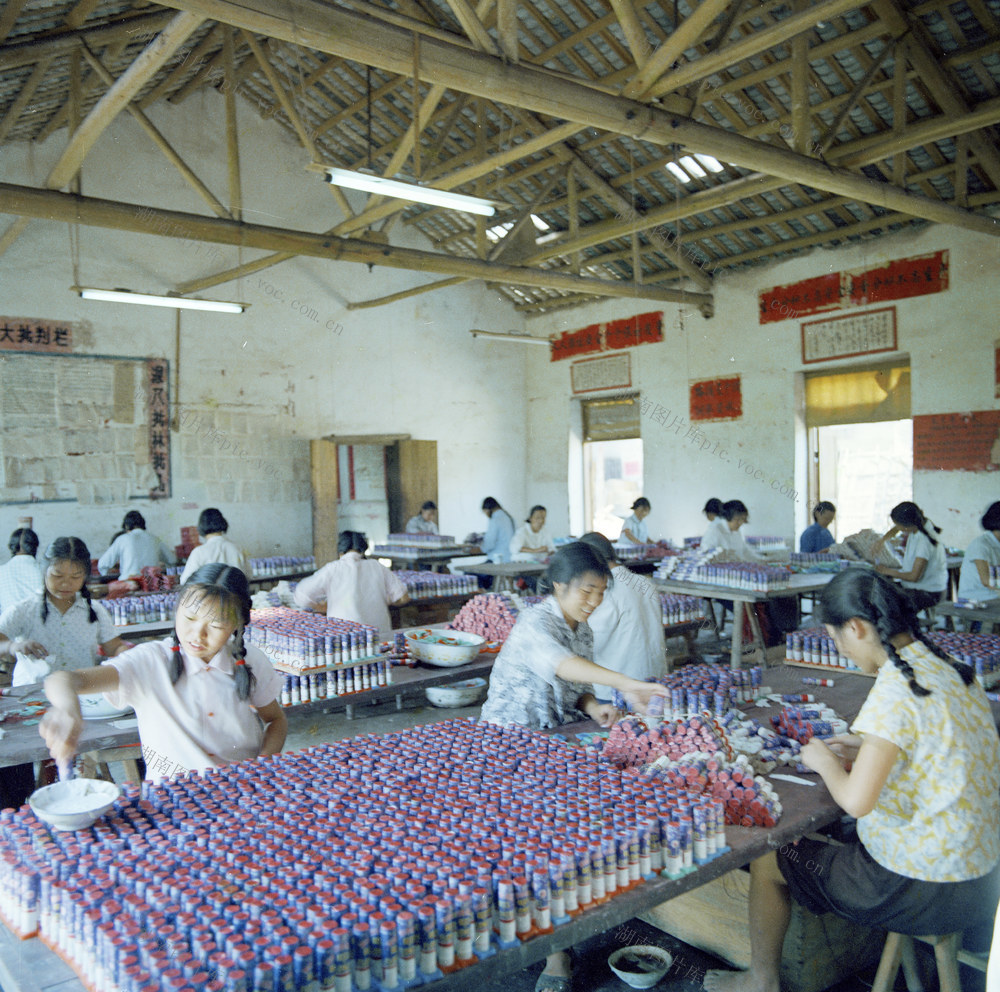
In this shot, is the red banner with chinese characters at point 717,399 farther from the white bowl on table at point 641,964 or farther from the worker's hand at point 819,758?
the worker's hand at point 819,758

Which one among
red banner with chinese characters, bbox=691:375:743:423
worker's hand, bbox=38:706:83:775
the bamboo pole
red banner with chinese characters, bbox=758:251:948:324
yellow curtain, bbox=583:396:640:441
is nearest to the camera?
worker's hand, bbox=38:706:83:775

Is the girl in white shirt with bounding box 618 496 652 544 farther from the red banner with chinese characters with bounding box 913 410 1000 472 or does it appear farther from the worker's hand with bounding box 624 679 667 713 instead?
the worker's hand with bounding box 624 679 667 713

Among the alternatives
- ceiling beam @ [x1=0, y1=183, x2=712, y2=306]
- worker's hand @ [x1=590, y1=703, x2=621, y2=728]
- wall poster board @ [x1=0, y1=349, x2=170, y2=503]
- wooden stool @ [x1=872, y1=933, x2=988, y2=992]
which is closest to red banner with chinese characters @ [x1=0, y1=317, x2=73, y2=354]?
wall poster board @ [x1=0, y1=349, x2=170, y2=503]

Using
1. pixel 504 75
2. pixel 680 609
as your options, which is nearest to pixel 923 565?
pixel 680 609

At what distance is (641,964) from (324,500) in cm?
949

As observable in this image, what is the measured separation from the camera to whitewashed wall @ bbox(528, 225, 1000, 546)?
9367 millimetres

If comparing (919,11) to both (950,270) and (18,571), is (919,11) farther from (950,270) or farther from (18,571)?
(18,571)

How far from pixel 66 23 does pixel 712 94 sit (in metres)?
5.68

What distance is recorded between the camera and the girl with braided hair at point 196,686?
8.57ft

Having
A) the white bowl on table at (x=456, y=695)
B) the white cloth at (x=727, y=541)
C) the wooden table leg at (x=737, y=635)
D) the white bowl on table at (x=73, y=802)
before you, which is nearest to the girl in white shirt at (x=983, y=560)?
the wooden table leg at (x=737, y=635)

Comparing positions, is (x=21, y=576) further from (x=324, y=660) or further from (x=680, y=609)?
→ (x=680, y=609)

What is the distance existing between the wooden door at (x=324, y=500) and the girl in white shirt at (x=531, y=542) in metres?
2.88

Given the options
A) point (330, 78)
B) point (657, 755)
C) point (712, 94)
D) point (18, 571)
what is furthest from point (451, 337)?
point (657, 755)

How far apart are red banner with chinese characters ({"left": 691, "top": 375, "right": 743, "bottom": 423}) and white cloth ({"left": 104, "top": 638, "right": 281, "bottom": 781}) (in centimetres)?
1011
